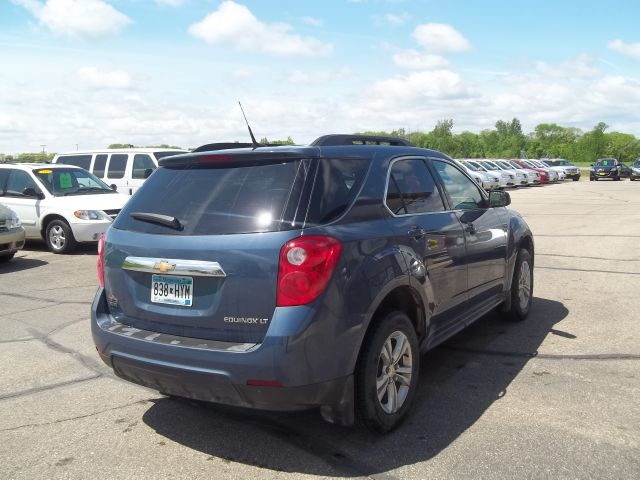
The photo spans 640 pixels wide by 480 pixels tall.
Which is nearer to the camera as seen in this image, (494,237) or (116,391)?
(116,391)

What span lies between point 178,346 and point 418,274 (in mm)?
1592

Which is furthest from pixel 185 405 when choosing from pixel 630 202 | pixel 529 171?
pixel 529 171

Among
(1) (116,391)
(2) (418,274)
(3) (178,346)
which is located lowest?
(1) (116,391)

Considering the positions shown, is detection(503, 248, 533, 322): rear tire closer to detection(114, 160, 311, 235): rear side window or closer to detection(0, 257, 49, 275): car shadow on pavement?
detection(114, 160, 311, 235): rear side window

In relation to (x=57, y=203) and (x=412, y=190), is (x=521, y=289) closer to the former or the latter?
(x=412, y=190)

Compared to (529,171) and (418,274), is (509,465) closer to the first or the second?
(418,274)

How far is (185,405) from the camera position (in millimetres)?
4277

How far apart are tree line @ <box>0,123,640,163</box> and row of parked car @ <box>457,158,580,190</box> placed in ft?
231

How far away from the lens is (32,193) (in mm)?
11953

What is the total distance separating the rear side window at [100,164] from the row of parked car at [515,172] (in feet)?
61.4

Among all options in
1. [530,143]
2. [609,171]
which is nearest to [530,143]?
[530,143]

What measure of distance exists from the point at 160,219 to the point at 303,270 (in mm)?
1041

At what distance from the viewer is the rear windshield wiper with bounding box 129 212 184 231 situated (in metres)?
3.61

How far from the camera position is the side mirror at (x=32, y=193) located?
1195 cm
